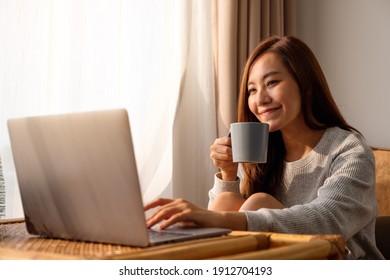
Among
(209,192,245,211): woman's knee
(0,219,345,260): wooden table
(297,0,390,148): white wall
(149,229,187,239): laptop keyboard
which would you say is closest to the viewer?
(0,219,345,260): wooden table

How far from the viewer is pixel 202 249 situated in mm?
673

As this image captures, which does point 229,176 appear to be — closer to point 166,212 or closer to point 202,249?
point 166,212

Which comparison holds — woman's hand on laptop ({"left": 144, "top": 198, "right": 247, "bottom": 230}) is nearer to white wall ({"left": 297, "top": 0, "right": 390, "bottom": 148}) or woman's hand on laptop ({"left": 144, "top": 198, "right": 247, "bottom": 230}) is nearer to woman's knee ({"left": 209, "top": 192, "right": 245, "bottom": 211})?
woman's knee ({"left": 209, "top": 192, "right": 245, "bottom": 211})

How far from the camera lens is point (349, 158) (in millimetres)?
1243

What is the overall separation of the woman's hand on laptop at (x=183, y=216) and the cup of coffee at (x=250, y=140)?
314mm

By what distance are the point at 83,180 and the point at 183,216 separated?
17 cm

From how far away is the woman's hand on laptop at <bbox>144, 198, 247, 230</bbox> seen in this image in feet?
2.71

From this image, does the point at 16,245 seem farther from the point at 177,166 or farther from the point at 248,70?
the point at 177,166

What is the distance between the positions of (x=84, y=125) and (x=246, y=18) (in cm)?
182

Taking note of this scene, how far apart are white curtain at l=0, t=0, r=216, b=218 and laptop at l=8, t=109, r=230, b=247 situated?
1.05 meters

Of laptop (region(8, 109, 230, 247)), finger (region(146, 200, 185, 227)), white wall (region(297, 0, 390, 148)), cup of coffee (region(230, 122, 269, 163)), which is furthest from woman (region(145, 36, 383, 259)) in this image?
white wall (region(297, 0, 390, 148))

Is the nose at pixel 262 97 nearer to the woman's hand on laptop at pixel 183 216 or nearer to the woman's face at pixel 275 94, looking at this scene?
the woman's face at pixel 275 94
